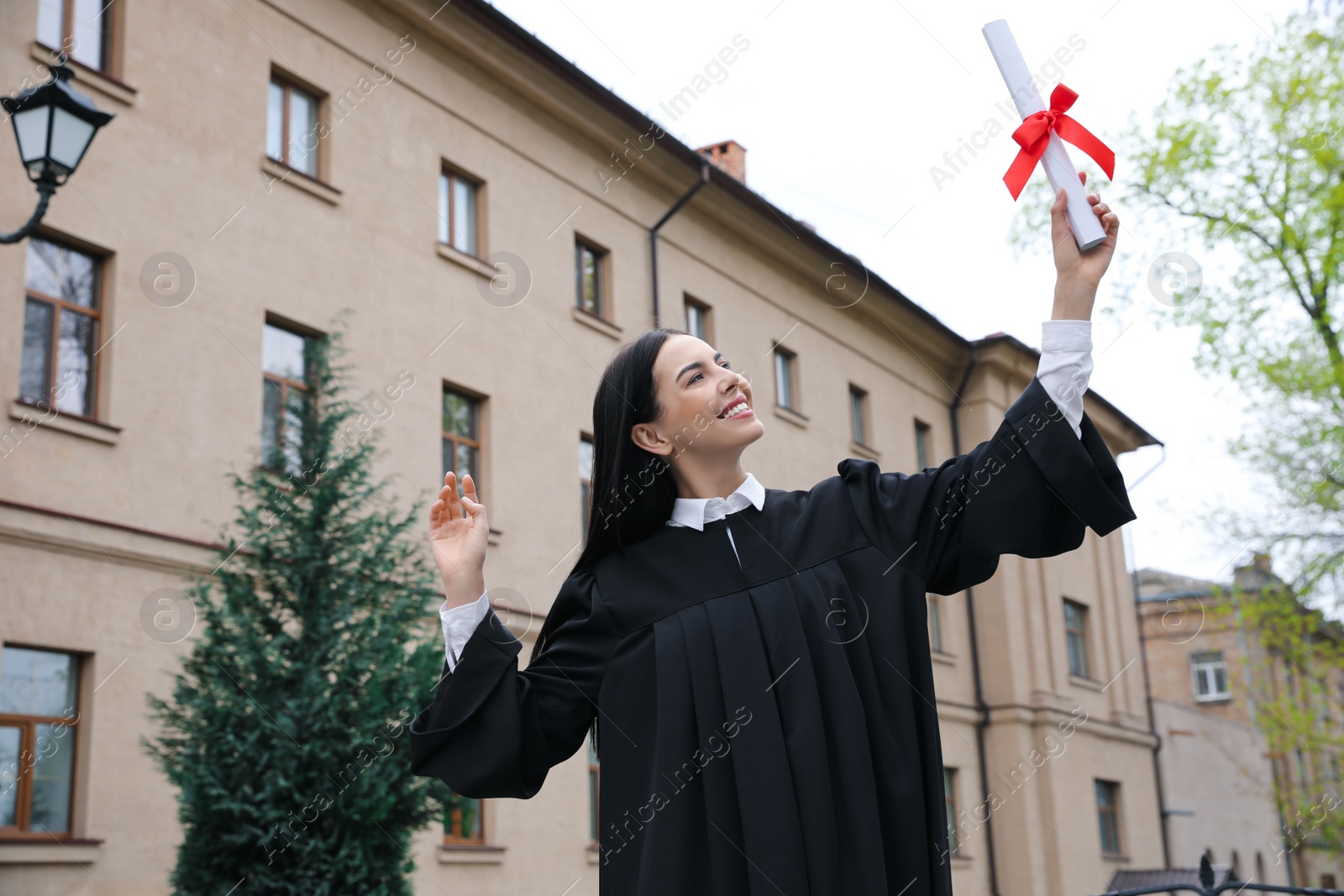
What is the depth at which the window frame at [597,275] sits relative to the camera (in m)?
18.0

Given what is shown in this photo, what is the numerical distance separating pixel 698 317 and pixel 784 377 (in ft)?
8.89

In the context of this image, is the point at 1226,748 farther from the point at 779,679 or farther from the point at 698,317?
the point at 779,679

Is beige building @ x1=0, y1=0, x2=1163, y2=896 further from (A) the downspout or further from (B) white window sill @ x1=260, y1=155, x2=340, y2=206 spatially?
(A) the downspout

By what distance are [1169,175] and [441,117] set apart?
31.9 ft

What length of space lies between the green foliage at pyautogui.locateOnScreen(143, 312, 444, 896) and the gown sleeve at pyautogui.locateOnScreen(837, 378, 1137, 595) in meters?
6.89

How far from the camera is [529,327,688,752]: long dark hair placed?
9.80ft

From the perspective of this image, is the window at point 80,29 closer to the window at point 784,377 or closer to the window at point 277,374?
the window at point 277,374

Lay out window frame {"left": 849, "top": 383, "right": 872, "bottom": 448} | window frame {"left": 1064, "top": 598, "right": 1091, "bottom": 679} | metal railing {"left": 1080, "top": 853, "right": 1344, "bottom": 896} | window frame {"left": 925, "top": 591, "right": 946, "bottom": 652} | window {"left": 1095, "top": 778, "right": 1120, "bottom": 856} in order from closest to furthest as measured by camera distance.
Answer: metal railing {"left": 1080, "top": 853, "right": 1344, "bottom": 896} → window frame {"left": 849, "top": 383, "right": 872, "bottom": 448} → window frame {"left": 925, "top": 591, "right": 946, "bottom": 652} → window {"left": 1095, "top": 778, "right": 1120, "bottom": 856} → window frame {"left": 1064, "top": 598, "right": 1091, "bottom": 679}

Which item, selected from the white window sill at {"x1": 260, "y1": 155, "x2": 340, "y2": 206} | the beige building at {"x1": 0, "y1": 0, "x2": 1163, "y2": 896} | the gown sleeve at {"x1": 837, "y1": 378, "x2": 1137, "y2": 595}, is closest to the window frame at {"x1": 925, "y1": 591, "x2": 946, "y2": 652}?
the beige building at {"x1": 0, "y1": 0, "x2": 1163, "y2": 896}

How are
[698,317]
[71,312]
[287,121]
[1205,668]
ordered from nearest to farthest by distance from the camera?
[71,312] < [287,121] < [698,317] < [1205,668]

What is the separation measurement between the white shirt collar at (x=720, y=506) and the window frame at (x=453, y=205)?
12993 millimetres

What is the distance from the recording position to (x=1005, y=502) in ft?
8.36

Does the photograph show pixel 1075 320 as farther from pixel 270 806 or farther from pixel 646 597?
pixel 270 806

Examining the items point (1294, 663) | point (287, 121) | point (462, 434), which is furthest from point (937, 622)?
point (287, 121)
